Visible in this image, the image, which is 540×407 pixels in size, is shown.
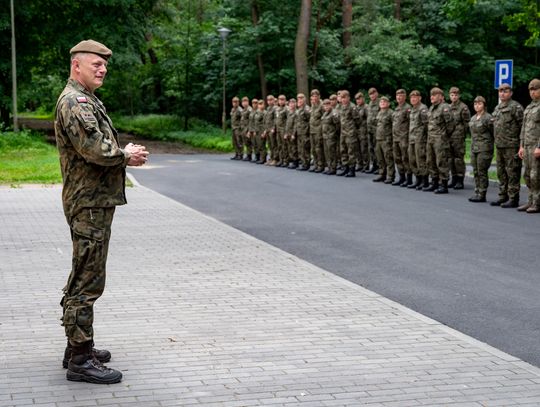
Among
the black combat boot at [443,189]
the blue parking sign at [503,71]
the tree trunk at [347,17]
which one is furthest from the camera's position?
the tree trunk at [347,17]

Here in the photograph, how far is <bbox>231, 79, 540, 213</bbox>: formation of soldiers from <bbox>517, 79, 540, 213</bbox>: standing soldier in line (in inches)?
0.7

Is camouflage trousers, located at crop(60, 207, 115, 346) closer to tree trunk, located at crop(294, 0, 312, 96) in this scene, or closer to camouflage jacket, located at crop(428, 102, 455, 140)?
camouflage jacket, located at crop(428, 102, 455, 140)

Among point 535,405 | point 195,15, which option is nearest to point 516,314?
point 535,405

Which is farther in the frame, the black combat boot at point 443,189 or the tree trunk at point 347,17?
the tree trunk at point 347,17

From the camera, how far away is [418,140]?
20.3 metres

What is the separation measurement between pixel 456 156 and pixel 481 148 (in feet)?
7.18

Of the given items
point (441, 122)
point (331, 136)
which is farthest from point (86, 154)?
point (331, 136)

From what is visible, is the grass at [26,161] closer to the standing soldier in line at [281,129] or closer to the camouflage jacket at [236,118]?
the camouflage jacket at [236,118]

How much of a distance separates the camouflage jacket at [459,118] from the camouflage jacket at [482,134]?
1.71 meters

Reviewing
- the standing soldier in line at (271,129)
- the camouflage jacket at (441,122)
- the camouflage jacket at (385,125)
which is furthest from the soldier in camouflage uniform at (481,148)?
the standing soldier in line at (271,129)

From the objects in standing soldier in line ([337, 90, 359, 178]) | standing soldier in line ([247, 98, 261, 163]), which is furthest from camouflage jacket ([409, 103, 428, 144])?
standing soldier in line ([247, 98, 261, 163])

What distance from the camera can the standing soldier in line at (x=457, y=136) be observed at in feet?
64.6

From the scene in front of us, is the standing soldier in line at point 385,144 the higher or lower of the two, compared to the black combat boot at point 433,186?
higher

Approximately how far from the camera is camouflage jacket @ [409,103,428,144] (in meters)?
20.2
